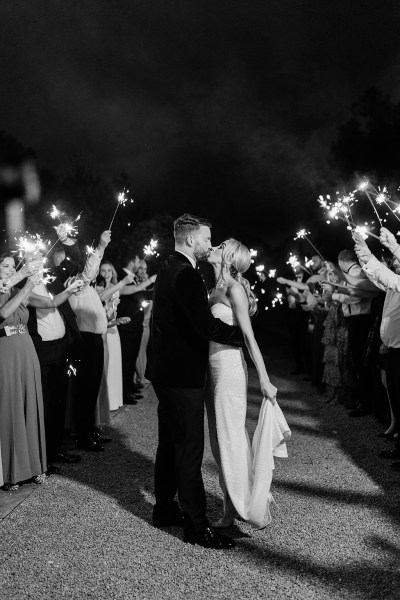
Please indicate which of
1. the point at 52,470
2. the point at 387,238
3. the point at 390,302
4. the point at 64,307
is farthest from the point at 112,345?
the point at 387,238

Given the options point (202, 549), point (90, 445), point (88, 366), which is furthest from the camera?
point (88, 366)

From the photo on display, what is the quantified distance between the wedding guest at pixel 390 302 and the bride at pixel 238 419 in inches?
63.3

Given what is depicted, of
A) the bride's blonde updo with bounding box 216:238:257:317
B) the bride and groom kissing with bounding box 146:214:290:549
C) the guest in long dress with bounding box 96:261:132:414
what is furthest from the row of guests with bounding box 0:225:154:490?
the bride's blonde updo with bounding box 216:238:257:317

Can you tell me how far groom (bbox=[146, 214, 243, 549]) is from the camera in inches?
171

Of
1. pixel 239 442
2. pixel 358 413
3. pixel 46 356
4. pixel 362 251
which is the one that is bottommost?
pixel 358 413

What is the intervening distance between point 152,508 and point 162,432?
1020 mm

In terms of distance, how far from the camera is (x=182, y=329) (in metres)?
4.43

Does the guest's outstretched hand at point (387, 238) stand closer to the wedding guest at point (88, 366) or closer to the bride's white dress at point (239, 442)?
the bride's white dress at point (239, 442)

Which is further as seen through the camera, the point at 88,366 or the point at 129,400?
the point at 129,400

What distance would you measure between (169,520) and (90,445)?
2.83 metres

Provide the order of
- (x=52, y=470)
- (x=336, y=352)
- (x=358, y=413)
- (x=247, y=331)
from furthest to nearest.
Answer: (x=336, y=352)
(x=358, y=413)
(x=52, y=470)
(x=247, y=331)

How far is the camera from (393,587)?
147 inches

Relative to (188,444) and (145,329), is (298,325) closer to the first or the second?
(145,329)

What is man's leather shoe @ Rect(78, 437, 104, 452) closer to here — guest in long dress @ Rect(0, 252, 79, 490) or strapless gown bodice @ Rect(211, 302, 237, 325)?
guest in long dress @ Rect(0, 252, 79, 490)
